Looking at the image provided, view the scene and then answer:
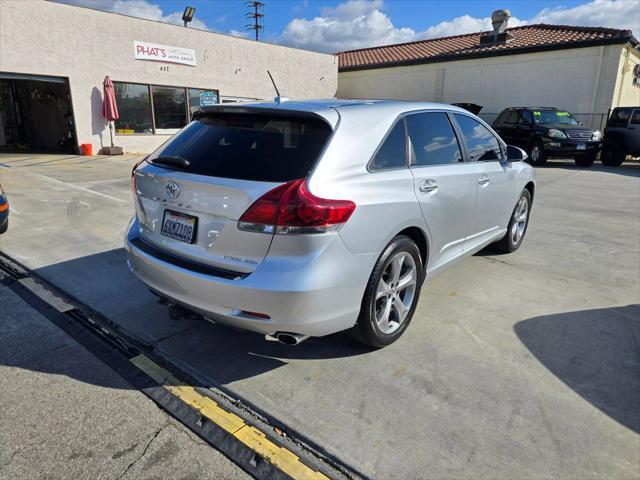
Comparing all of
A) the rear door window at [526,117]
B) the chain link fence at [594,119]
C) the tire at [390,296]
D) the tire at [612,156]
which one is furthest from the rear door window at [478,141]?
the chain link fence at [594,119]

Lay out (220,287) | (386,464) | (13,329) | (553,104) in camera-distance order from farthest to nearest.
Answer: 1. (553,104)
2. (13,329)
3. (220,287)
4. (386,464)

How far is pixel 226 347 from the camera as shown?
10.5 ft

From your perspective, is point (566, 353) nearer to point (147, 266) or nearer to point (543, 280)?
point (543, 280)

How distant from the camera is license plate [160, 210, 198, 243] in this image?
2717mm

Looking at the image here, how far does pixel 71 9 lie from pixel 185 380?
49.5ft

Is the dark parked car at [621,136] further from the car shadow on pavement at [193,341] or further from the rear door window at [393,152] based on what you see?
the car shadow on pavement at [193,341]

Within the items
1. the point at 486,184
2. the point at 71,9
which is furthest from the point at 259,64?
the point at 486,184

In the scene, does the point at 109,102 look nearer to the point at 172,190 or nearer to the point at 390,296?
the point at 172,190

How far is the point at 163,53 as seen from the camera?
16.4 meters

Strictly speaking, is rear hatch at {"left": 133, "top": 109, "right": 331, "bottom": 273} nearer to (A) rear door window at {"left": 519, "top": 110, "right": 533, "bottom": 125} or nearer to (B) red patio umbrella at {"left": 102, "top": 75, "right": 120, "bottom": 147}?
(B) red patio umbrella at {"left": 102, "top": 75, "right": 120, "bottom": 147}

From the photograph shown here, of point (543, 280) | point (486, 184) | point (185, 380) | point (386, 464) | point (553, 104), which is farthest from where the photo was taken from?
point (553, 104)

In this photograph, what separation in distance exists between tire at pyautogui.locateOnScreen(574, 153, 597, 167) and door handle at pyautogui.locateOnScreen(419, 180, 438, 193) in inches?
575

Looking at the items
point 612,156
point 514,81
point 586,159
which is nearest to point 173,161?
point 586,159

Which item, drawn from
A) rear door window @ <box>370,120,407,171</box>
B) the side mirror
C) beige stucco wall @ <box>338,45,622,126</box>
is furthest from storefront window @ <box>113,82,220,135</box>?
rear door window @ <box>370,120,407,171</box>
